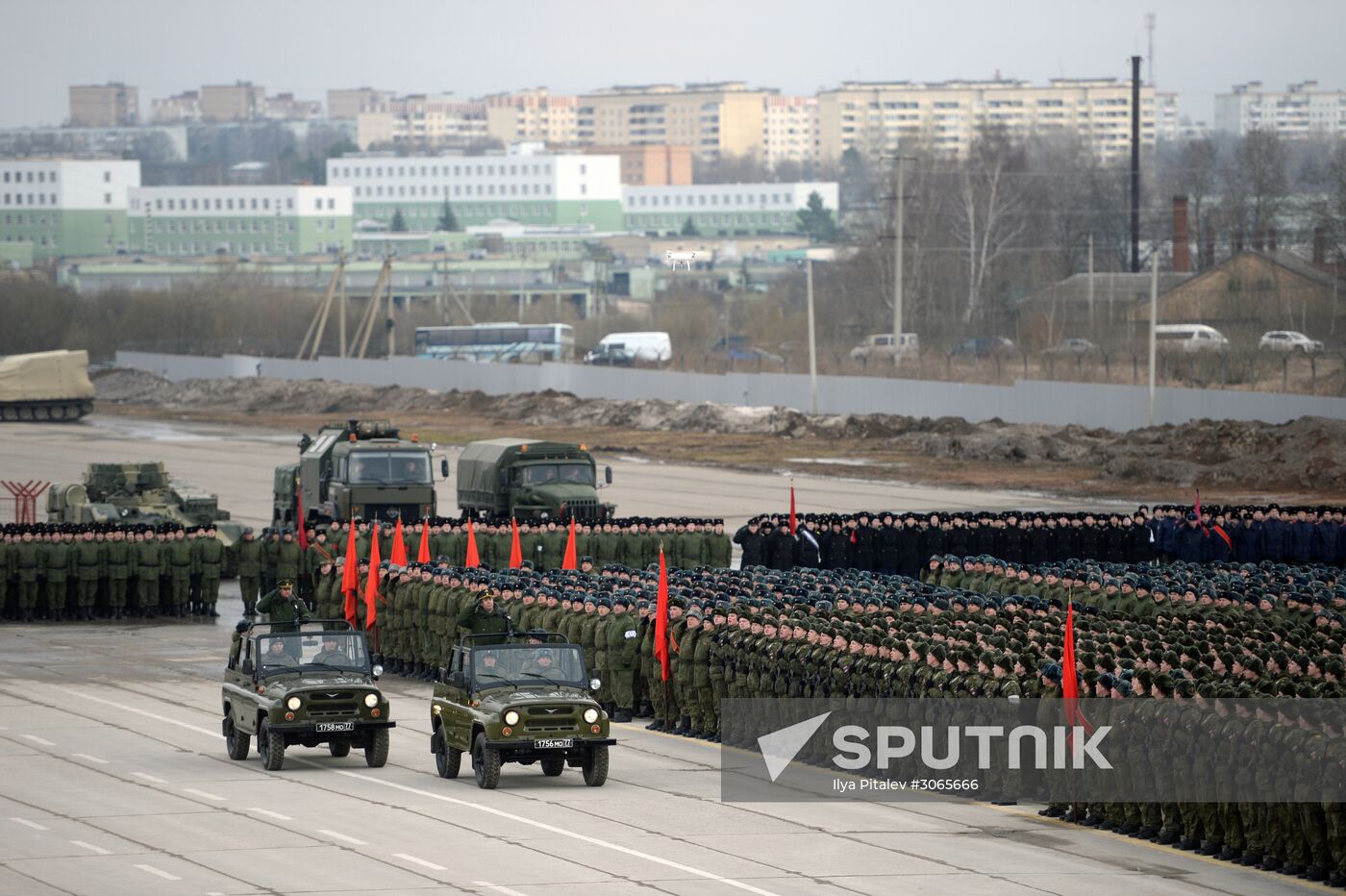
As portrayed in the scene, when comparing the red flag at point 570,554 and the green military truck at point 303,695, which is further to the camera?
the red flag at point 570,554

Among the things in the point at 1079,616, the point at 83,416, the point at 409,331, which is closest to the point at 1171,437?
the point at 1079,616

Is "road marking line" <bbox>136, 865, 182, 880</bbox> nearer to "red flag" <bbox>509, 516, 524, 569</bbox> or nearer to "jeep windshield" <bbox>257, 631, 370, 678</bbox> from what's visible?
"jeep windshield" <bbox>257, 631, 370, 678</bbox>

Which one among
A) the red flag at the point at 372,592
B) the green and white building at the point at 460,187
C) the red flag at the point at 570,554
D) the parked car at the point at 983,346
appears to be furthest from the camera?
the green and white building at the point at 460,187

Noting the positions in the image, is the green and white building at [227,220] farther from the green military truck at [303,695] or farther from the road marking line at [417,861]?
the road marking line at [417,861]

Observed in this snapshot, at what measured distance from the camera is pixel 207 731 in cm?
1938

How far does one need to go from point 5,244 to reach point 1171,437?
115851 mm

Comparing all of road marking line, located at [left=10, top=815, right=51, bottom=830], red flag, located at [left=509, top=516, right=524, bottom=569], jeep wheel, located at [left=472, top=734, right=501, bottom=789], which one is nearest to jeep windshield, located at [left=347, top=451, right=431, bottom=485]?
red flag, located at [left=509, top=516, right=524, bottom=569]

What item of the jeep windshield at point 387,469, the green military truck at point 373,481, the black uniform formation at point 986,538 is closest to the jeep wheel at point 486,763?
the black uniform formation at point 986,538

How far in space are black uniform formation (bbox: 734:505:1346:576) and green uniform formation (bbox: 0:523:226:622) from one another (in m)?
7.73

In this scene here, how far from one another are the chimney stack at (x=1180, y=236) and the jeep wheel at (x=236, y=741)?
59244 mm

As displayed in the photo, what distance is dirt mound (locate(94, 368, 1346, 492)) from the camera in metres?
42.8

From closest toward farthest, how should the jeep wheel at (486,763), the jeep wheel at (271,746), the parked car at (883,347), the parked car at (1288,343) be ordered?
1. the jeep wheel at (486,763)
2. the jeep wheel at (271,746)
3. the parked car at (1288,343)
4. the parked car at (883,347)

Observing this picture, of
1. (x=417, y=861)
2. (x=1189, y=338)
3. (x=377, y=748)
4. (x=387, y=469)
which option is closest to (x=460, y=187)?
(x=1189, y=338)

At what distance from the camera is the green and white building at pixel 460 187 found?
560ft
